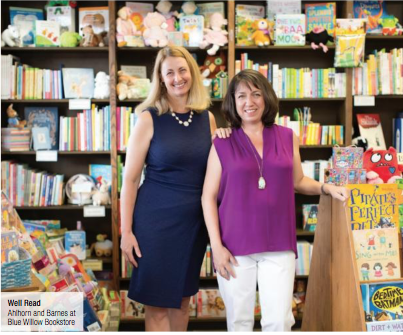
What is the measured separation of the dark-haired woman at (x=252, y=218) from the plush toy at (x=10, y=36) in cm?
216

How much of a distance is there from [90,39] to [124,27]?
27 centimetres

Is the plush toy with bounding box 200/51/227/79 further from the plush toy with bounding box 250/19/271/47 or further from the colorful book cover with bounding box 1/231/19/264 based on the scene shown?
the colorful book cover with bounding box 1/231/19/264

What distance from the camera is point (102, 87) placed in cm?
353

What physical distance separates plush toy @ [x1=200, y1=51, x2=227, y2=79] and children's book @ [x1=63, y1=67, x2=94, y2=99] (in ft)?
2.70

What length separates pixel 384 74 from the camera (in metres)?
3.54

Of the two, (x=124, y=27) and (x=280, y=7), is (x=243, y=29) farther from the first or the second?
(x=124, y=27)

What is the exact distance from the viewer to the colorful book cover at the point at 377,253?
2074 millimetres

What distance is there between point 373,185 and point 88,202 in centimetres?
217

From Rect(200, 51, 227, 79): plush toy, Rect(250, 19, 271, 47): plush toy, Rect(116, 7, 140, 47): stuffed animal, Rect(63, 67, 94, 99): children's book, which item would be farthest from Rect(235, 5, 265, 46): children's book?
Rect(63, 67, 94, 99): children's book

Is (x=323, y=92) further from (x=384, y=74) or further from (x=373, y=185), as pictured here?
(x=373, y=185)

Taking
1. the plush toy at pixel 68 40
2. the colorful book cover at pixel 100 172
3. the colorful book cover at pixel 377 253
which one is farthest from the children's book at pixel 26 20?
the colorful book cover at pixel 377 253

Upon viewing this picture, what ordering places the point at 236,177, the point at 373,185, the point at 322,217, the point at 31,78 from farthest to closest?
the point at 31,78 → the point at 322,217 → the point at 373,185 → the point at 236,177

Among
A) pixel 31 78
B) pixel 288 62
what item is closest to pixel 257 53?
pixel 288 62

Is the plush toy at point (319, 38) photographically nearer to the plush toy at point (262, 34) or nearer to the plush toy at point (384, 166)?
the plush toy at point (262, 34)
